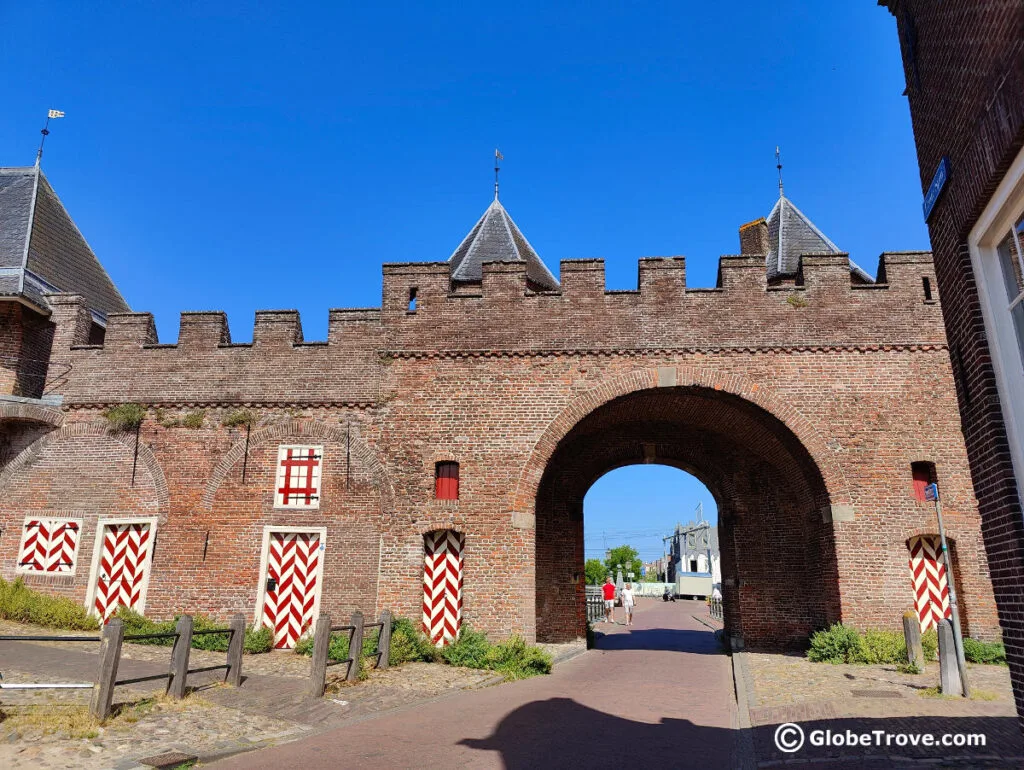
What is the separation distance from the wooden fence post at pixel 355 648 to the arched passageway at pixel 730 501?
18.6 feet

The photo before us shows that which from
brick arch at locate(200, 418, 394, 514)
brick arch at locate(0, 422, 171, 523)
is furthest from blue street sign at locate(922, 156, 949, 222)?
brick arch at locate(0, 422, 171, 523)

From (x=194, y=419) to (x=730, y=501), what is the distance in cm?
1266

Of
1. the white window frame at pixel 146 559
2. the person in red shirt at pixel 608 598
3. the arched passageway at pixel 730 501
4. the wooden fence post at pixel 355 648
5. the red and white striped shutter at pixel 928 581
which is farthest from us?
the person in red shirt at pixel 608 598

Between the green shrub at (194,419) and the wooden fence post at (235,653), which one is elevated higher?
the green shrub at (194,419)

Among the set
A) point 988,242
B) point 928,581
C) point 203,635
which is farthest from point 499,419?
point 988,242

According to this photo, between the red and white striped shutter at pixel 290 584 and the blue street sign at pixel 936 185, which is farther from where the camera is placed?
the red and white striped shutter at pixel 290 584

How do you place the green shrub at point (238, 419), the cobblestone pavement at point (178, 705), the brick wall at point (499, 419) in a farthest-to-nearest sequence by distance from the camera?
the green shrub at point (238, 419)
the brick wall at point (499, 419)
the cobblestone pavement at point (178, 705)

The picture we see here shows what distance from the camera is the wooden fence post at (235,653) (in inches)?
391

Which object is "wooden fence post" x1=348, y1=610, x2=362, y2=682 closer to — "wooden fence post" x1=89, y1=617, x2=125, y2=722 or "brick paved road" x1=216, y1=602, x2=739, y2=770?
"brick paved road" x1=216, y1=602, x2=739, y2=770

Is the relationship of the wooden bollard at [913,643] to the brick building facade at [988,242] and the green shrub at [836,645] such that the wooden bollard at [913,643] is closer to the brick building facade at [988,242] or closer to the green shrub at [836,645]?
the green shrub at [836,645]

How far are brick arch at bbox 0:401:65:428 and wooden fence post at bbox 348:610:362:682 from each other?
370 inches

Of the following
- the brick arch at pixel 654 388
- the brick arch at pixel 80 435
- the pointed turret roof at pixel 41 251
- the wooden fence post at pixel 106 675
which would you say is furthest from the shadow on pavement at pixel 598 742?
the pointed turret roof at pixel 41 251

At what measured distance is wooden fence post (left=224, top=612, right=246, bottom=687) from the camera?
992 centimetres

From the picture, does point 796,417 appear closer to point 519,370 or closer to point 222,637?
point 519,370
